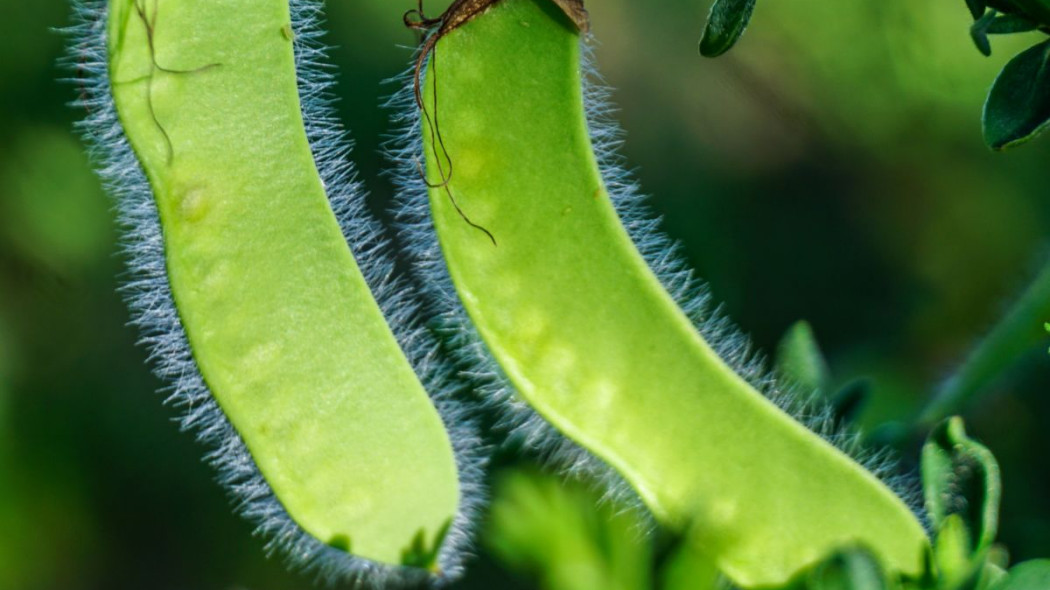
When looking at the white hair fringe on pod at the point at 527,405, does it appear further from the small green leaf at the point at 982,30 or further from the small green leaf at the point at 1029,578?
the small green leaf at the point at 982,30

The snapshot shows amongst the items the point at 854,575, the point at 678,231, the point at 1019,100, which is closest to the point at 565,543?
the point at 854,575

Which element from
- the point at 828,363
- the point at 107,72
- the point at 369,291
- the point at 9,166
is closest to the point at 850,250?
the point at 828,363

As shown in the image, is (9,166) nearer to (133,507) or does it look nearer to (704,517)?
(133,507)

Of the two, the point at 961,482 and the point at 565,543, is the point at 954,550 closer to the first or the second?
the point at 961,482

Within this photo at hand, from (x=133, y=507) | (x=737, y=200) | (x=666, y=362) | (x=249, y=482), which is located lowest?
(x=133, y=507)

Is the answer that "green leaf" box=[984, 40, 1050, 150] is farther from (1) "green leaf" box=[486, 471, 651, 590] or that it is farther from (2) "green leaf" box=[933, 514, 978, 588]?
(1) "green leaf" box=[486, 471, 651, 590]
